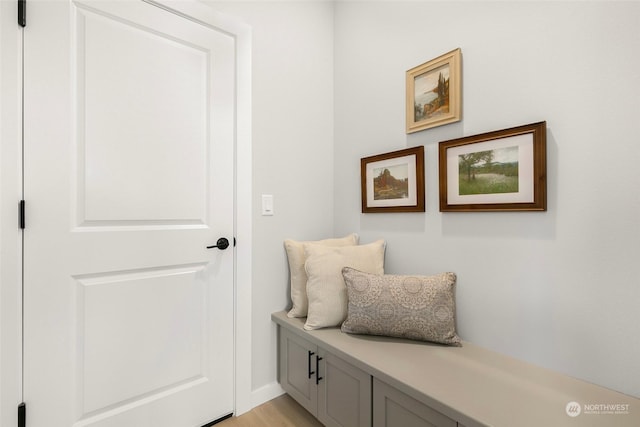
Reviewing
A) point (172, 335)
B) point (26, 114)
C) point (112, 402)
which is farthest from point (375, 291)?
point (26, 114)

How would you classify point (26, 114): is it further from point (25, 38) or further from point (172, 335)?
point (172, 335)

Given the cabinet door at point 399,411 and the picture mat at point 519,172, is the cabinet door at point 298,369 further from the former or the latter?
the picture mat at point 519,172

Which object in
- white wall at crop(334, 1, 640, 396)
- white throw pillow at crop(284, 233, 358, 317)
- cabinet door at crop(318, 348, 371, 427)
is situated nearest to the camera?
white wall at crop(334, 1, 640, 396)

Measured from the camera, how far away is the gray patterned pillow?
4.40ft

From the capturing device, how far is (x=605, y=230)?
3.49 feet

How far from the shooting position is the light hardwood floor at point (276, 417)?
159cm

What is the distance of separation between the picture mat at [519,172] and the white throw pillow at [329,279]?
546 mm

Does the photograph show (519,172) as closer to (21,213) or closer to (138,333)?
(138,333)

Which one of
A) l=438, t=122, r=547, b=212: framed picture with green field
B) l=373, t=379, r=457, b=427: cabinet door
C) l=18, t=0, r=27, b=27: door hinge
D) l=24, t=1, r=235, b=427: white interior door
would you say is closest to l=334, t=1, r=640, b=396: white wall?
l=438, t=122, r=547, b=212: framed picture with green field

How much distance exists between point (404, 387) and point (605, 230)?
0.89 m
